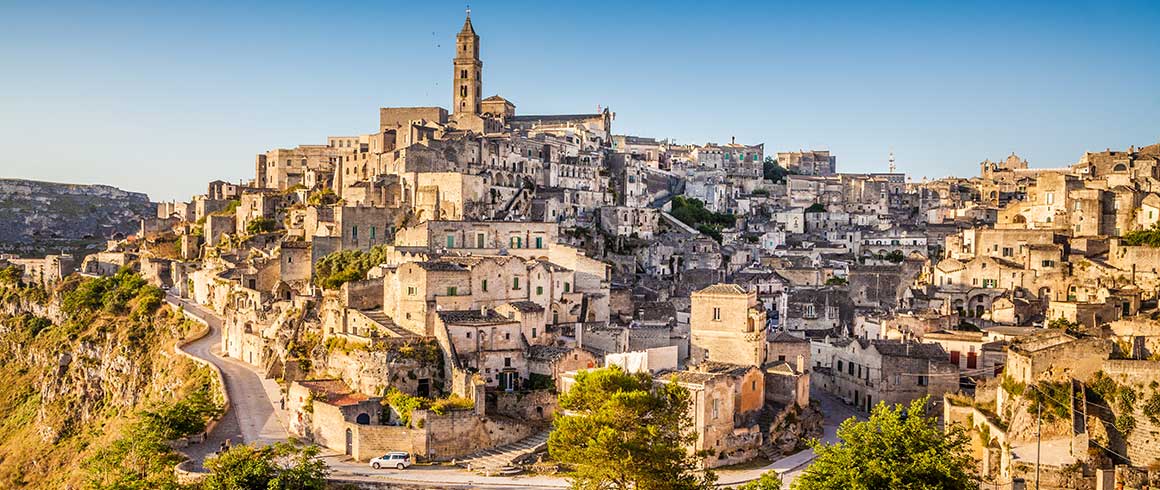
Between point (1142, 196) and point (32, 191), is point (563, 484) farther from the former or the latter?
point (32, 191)

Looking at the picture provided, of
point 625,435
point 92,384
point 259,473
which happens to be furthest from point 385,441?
point 92,384

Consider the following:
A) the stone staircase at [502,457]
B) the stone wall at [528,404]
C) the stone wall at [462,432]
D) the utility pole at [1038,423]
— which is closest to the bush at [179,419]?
the stone wall at [462,432]

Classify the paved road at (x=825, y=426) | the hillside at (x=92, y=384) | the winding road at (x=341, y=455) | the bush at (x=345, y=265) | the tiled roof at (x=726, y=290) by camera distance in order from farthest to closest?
the bush at (x=345, y=265) < the tiled roof at (x=726, y=290) < the hillside at (x=92, y=384) < the paved road at (x=825, y=426) < the winding road at (x=341, y=455)

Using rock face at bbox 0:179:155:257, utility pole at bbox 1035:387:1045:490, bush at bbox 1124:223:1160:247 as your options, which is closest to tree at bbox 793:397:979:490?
utility pole at bbox 1035:387:1045:490

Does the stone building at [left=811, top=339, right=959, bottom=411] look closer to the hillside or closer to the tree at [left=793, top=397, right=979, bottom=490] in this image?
the tree at [left=793, top=397, right=979, bottom=490]

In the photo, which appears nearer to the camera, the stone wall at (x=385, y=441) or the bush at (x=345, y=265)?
the stone wall at (x=385, y=441)

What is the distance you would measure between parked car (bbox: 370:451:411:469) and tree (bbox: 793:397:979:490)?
1498cm

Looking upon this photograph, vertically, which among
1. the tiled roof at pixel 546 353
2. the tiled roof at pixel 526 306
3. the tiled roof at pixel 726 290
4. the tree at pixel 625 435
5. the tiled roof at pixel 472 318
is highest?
the tiled roof at pixel 726 290

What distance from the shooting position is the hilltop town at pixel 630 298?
34875 millimetres

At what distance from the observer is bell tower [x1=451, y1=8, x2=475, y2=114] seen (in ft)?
300

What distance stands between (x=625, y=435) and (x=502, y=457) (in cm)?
710

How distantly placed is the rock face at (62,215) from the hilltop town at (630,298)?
26130 millimetres

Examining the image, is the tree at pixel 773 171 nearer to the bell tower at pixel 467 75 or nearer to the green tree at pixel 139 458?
the bell tower at pixel 467 75

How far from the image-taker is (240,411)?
40.5 meters
